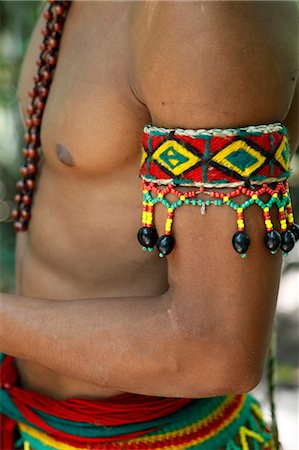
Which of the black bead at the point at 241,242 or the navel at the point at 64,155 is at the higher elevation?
the navel at the point at 64,155

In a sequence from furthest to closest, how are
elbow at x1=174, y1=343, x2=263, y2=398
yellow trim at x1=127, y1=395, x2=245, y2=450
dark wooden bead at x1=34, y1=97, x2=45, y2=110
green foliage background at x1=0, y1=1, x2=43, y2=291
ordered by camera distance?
green foliage background at x1=0, y1=1, x2=43, y2=291 < dark wooden bead at x1=34, y1=97, x2=45, y2=110 < yellow trim at x1=127, y1=395, x2=245, y2=450 < elbow at x1=174, y1=343, x2=263, y2=398

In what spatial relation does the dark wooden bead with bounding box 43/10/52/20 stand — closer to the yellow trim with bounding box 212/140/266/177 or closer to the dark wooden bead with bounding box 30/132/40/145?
the dark wooden bead with bounding box 30/132/40/145

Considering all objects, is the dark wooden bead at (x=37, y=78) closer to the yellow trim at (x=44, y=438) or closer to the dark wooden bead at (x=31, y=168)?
the dark wooden bead at (x=31, y=168)

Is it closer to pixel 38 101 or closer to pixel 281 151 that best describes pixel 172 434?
pixel 281 151

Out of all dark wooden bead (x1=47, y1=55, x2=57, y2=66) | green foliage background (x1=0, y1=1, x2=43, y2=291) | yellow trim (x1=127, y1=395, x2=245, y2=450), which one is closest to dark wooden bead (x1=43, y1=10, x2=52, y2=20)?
dark wooden bead (x1=47, y1=55, x2=57, y2=66)

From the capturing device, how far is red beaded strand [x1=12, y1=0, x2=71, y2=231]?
1.56m

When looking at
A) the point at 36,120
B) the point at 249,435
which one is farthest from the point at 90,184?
the point at 249,435

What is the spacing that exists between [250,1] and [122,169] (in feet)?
1.26

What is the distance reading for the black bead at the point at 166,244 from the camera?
→ 1.09 m

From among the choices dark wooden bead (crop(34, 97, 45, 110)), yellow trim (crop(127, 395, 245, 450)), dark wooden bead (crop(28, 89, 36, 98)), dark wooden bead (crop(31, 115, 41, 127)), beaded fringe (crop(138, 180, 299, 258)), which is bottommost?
yellow trim (crop(127, 395, 245, 450))

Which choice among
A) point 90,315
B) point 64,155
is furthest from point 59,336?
point 64,155

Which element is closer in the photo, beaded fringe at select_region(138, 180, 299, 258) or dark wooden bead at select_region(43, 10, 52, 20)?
beaded fringe at select_region(138, 180, 299, 258)

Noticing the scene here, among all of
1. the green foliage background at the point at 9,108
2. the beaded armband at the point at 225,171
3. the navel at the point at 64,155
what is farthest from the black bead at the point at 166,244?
the green foliage background at the point at 9,108

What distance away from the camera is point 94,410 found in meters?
1.45
